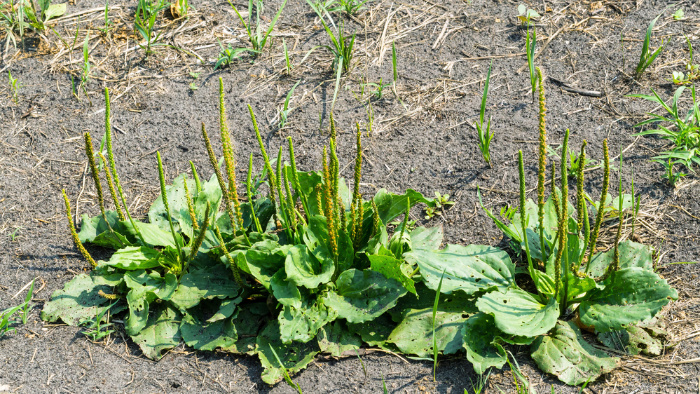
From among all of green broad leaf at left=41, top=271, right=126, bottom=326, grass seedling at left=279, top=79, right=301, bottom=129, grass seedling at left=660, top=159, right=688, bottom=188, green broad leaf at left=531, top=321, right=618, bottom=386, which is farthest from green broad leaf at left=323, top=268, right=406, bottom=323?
grass seedling at left=660, top=159, right=688, bottom=188

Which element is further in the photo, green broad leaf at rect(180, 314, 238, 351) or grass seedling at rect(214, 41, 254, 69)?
grass seedling at rect(214, 41, 254, 69)

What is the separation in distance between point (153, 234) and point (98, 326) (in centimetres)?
50

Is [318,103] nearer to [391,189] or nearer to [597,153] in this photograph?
[391,189]

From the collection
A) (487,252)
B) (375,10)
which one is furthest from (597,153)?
(375,10)

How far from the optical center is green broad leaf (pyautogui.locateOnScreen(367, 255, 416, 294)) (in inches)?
103

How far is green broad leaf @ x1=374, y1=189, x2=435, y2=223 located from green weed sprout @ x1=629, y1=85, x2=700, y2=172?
135 centimetres

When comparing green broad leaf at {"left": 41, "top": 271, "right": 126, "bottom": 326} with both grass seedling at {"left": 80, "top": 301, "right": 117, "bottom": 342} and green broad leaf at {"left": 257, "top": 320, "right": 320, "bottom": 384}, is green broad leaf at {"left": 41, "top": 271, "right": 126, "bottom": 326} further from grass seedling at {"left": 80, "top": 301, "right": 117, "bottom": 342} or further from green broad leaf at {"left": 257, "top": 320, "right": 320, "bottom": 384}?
green broad leaf at {"left": 257, "top": 320, "right": 320, "bottom": 384}

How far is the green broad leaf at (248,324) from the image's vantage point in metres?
2.71

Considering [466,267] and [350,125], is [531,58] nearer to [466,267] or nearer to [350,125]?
[350,125]

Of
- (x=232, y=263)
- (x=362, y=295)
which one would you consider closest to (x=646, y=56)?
(x=362, y=295)

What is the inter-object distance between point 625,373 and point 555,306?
1.23ft

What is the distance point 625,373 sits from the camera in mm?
2479

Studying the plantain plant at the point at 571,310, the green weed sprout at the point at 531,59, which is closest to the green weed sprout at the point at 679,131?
the green weed sprout at the point at 531,59

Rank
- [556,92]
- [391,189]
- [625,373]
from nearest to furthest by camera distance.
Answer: [625,373]
[391,189]
[556,92]
